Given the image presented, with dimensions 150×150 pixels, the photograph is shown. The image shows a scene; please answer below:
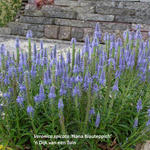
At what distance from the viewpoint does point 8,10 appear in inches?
278

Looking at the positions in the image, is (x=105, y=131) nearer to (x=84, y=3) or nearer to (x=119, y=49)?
(x=119, y=49)

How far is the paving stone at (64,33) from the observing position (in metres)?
6.29

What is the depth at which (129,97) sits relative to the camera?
220cm

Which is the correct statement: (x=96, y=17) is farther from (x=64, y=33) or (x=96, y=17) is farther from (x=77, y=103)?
(x=77, y=103)

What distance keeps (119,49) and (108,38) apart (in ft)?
0.75

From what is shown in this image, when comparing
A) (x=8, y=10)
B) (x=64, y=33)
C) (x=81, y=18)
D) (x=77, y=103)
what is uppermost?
(x=8, y=10)

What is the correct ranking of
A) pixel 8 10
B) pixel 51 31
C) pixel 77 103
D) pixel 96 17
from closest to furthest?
pixel 77 103 < pixel 96 17 < pixel 51 31 < pixel 8 10

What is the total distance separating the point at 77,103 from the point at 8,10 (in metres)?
6.06

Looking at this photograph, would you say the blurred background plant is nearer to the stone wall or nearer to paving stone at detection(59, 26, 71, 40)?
the stone wall

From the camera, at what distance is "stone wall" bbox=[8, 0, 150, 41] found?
20.1 ft

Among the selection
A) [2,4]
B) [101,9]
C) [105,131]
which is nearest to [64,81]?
[105,131]

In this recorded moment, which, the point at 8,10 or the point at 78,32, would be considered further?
the point at 8,10

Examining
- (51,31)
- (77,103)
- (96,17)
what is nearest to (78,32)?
(96,17)

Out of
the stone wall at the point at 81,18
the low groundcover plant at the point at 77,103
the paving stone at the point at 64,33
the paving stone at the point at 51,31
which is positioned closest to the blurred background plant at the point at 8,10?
the stone wall at the point at 81,18
